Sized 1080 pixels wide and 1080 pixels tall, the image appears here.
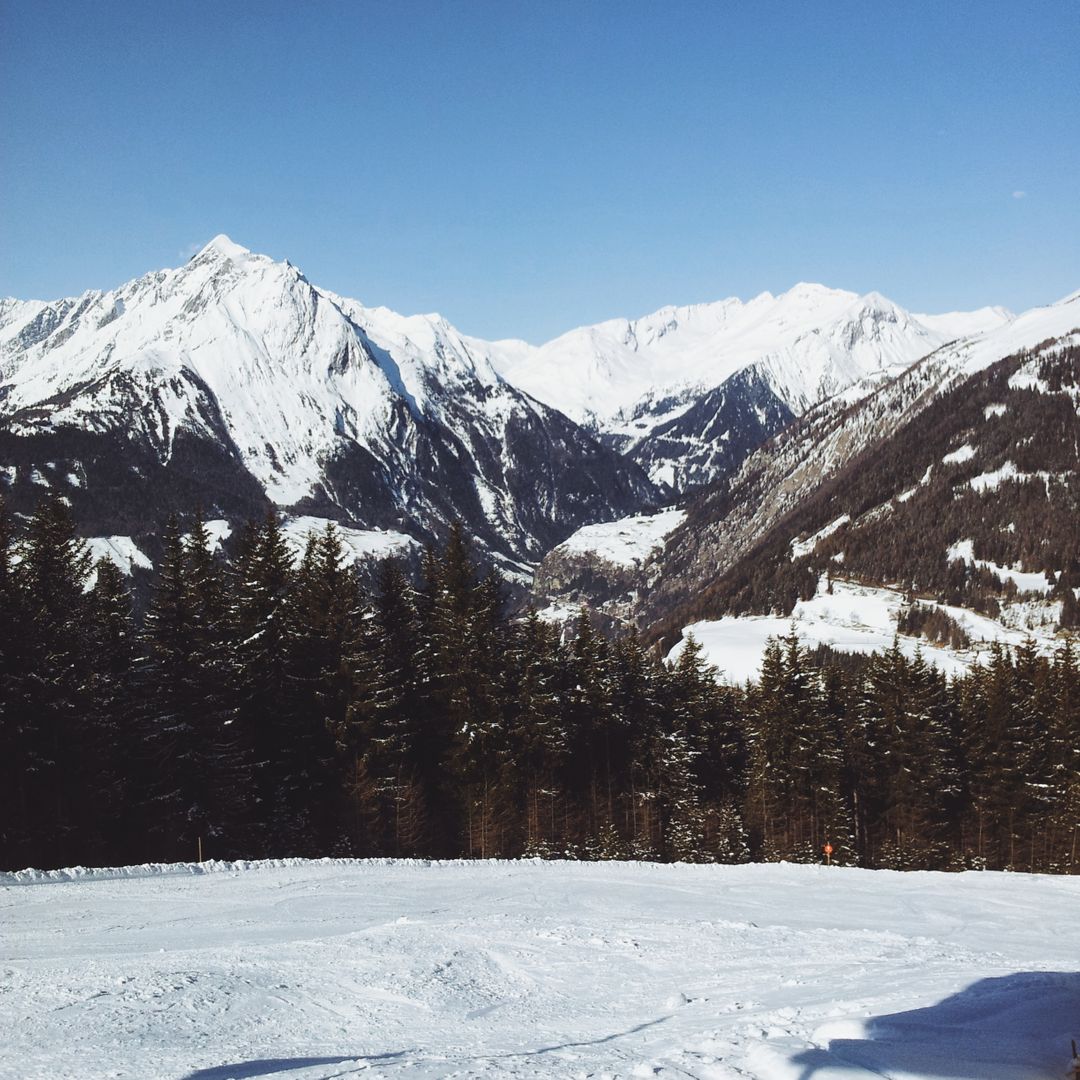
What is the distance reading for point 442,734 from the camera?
46.7 metres


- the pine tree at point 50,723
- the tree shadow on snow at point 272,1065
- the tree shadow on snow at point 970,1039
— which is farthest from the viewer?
the pine tree at point 50,723

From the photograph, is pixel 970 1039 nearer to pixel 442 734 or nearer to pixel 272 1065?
pixel 272 1065

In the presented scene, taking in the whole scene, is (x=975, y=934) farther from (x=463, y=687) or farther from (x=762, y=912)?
(x=463, y=687)

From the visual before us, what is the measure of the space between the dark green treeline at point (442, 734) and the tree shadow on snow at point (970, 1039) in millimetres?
27845

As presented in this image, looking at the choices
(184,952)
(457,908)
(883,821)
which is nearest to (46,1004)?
(184,952)

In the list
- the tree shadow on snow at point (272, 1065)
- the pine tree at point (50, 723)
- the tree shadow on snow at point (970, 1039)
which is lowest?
the tree shadow on snow at point (970, 1039)

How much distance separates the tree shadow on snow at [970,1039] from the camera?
36.0 feet

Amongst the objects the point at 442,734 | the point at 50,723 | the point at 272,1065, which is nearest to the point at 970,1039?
the point at 272,1065

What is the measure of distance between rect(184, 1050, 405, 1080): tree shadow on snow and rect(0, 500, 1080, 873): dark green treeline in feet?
79.6

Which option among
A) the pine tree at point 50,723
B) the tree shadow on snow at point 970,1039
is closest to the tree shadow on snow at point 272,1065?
the tree shadow on snow at point 970,1039

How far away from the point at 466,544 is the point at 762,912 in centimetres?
3060

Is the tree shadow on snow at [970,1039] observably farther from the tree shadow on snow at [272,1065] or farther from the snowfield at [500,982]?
the tree shadow on snow at [272,1065]

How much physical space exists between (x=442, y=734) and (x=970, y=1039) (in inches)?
1412

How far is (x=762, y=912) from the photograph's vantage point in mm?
23922
